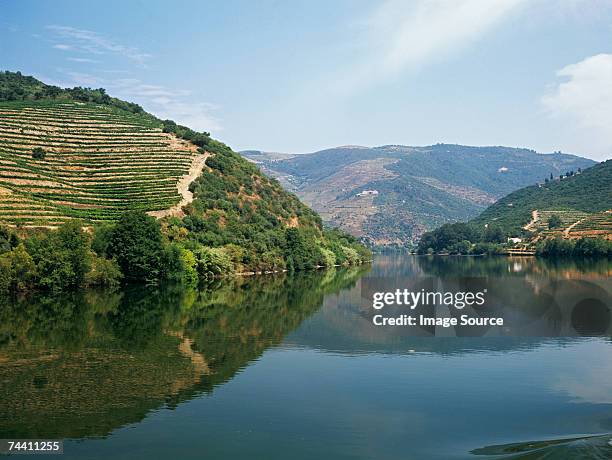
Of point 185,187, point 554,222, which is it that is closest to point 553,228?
point 554,222

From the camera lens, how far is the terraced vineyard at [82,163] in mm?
Result: 78500

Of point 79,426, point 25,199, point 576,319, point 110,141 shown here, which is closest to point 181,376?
point 79,426

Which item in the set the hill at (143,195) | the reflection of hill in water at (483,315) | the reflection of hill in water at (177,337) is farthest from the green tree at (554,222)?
the reflection of hill in water at (177,337)

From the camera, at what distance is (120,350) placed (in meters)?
31.6

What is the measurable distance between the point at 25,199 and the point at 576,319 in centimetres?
6239

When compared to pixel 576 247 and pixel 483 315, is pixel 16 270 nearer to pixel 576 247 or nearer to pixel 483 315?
pixel 483 315

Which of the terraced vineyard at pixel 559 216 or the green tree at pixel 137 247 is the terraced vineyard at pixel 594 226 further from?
the green tree at pixel 137 247

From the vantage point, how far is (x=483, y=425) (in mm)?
19656

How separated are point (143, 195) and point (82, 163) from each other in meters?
16.9

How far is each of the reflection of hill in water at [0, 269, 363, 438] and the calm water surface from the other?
112mm

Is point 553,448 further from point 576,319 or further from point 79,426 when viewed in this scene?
point 576,319

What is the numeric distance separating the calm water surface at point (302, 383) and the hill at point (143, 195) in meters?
22.6

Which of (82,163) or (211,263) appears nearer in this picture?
(211,263)

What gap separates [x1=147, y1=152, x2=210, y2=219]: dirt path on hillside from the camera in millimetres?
82812
